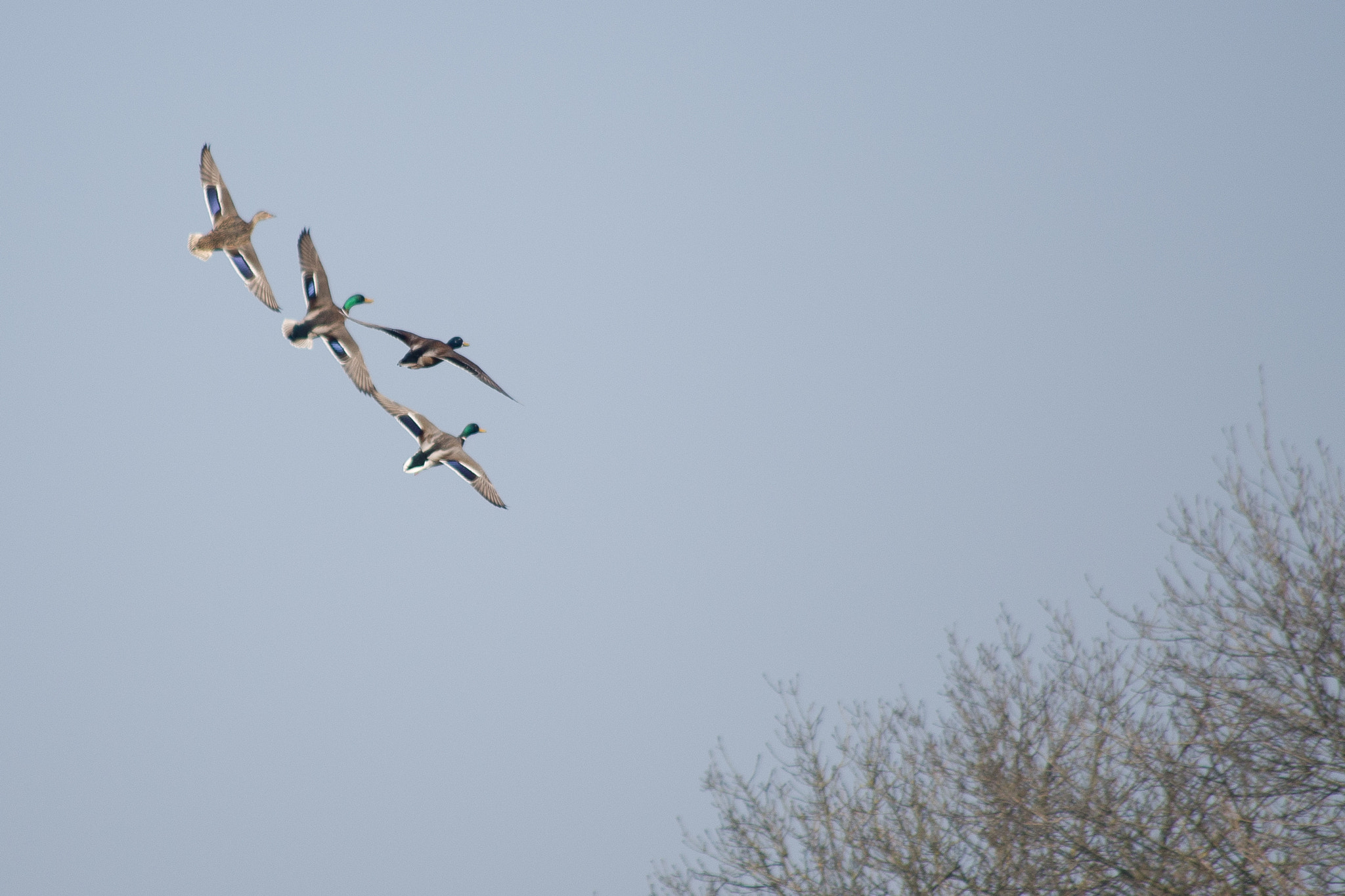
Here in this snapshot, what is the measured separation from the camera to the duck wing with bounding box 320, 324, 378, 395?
1067 cm

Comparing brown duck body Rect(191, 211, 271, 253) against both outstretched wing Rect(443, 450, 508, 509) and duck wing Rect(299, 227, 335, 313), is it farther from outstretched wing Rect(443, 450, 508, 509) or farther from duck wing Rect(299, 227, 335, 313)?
outstretched wing Rect(443, 450, 508, 509)

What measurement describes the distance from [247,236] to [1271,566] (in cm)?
1039

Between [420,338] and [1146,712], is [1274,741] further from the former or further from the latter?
[420,338]

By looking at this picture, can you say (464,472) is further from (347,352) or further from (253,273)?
(253,273)

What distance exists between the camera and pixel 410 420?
1170cm

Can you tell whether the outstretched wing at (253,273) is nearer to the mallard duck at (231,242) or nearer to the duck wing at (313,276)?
the mallard duck at (231,242)

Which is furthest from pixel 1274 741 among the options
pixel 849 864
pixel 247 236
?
pixel 247 236

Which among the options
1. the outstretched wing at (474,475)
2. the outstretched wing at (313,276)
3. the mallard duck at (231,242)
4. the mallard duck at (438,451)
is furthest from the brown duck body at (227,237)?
the outstretched wing at (474,475)

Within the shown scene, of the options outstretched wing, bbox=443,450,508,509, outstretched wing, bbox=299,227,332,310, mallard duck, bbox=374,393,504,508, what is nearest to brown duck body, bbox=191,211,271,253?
outstretched wing, bbox=299,227,332,310

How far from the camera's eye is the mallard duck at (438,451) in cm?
1120

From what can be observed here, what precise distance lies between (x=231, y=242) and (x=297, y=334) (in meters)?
2.33

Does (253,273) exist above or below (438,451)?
above

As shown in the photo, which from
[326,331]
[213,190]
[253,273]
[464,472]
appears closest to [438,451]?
[464,472]

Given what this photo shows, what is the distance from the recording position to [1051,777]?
1273cm
